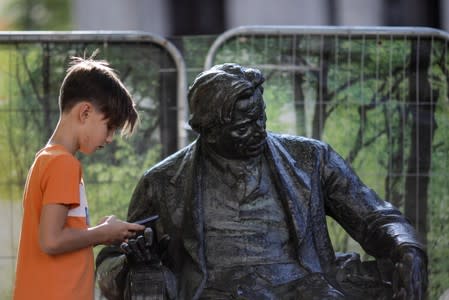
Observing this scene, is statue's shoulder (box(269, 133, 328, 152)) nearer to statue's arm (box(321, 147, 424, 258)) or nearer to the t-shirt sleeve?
statue's arm (box(321, 147, 424, 258))

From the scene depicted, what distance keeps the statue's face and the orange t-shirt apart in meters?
0.70

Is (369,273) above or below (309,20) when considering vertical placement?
below

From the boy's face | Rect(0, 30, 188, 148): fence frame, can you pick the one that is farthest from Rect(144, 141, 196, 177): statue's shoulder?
Rect(0, 30, 188, 148): fence frame

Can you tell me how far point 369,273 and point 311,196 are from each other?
1.14ft

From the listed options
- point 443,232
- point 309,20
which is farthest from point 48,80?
point 443,232

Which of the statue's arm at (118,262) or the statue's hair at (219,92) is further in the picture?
the statue's arm at (118,262)

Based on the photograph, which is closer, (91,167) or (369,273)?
(369,273)

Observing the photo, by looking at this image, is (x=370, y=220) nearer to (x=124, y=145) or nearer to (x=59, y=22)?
(x=124, y=145)

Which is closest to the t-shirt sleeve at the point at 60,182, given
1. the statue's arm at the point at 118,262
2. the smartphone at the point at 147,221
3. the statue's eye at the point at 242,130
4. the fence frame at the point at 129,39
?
the smartphone at the point at 147,221

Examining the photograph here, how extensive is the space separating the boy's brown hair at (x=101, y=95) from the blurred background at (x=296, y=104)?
246cm

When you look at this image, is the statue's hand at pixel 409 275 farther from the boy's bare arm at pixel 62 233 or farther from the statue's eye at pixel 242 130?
the boy's bare arm at pixel 62 233

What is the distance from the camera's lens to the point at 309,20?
7.27m

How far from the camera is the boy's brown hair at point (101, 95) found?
4082 millimetres

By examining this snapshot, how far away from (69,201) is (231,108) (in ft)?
2.69
